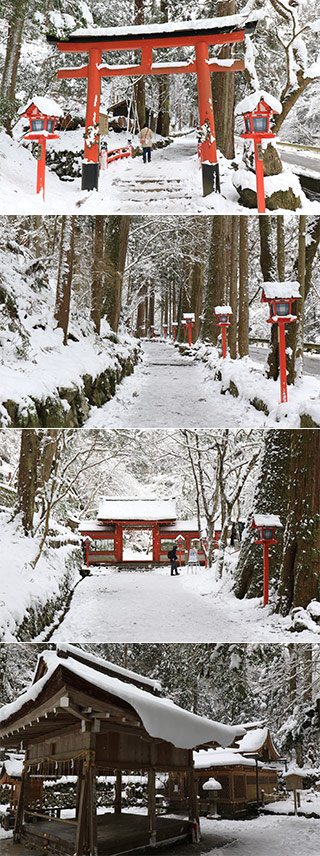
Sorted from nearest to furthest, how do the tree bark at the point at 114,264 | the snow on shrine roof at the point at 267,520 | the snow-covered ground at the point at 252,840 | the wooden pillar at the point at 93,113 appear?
the wooden pillar at the point at 93,113 < the tree bark at the point at 114,264 < the snow on shrine roof at the point at 267,520 < the snow-covered ground at the point at 252,840

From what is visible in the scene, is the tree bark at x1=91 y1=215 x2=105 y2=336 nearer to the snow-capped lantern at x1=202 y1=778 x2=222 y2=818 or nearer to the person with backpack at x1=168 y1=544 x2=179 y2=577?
the person with backpack at x1=168 y1=544 x2=179 y2=577

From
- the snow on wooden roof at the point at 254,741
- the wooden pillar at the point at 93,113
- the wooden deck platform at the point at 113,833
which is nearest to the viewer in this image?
the wooden pillar at the point at 93,113

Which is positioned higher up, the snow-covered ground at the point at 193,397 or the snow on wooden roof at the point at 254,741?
the snow-covered ground at the point at 193,397

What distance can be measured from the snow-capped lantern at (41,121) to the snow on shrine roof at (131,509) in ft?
6.66

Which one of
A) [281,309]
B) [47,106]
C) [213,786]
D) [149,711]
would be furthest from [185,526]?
[213,786]

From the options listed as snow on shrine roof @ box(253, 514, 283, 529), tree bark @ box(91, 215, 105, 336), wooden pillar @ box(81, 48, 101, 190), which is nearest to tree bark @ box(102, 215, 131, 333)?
tree bark @ box(91, 215, 105, 336)

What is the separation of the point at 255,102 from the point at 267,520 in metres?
2.56

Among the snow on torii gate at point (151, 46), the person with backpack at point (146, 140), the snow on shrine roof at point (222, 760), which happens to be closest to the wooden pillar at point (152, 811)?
the snow on shrine roof at point (222, 760)

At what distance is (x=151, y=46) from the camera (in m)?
3.63

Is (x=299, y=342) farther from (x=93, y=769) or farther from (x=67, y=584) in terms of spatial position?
(x=93, y=769)

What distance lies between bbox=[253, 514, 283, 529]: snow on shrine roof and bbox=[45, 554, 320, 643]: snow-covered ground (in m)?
0.50

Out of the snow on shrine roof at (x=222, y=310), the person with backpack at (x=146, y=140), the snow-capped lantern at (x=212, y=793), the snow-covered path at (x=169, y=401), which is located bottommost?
the snow-capped lantern at (x=212, y=793)

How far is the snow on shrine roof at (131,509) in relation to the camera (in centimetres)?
445

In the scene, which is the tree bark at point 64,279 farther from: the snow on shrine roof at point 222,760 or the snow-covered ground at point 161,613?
the snow on shrine roof at point 222,760
